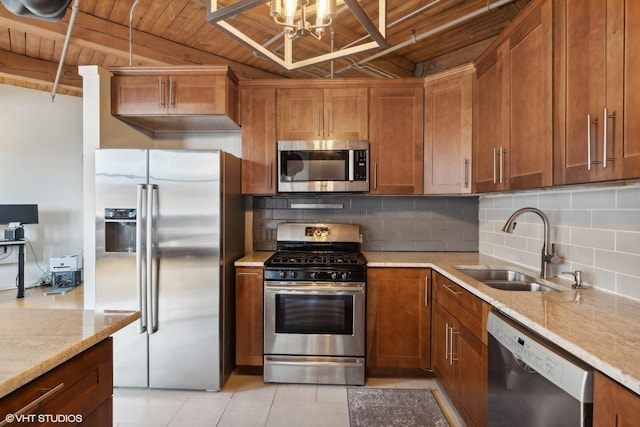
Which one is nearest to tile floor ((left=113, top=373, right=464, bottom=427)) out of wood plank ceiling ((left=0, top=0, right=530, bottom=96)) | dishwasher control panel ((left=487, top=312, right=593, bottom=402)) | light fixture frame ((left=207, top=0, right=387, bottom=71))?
dishwasher control panel ((left=487, top=312, right=593, bottom=402))

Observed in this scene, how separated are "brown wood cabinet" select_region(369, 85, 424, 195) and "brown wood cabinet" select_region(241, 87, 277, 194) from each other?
0.85 meters

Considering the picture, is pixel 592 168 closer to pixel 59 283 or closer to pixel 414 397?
pixel 414 397

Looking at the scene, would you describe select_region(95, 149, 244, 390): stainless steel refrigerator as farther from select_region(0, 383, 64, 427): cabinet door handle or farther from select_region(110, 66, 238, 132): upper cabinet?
select_region(0, 383, 64, 427): cabinet door handle

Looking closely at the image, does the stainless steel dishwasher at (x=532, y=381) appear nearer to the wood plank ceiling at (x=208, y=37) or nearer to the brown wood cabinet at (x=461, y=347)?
the brown wood cabinet at (x=461, y=347)

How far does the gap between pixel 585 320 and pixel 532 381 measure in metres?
0.30

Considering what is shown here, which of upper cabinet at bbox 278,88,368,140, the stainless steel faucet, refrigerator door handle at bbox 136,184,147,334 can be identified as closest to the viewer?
the stainless steel faucet

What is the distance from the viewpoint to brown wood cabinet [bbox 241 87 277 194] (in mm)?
2736

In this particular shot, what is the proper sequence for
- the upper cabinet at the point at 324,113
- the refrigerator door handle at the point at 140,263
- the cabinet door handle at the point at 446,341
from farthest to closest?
the upper cabinet at the point at 324,113
the refrigerator door handle at the point at 140,263
the cabinet door handle at the point at 446,341

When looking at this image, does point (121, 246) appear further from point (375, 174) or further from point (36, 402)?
point (375, 174)

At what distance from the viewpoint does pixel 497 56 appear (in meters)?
2.05

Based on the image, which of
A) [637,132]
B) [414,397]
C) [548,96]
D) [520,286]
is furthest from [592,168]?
[414,397]

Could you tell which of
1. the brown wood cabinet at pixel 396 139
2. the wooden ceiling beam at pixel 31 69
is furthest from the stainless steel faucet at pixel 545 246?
the wooden ceiling beam at pixel 31 69

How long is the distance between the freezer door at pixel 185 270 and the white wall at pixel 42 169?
3.82 metres

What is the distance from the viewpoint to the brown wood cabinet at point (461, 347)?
161 centimetres
